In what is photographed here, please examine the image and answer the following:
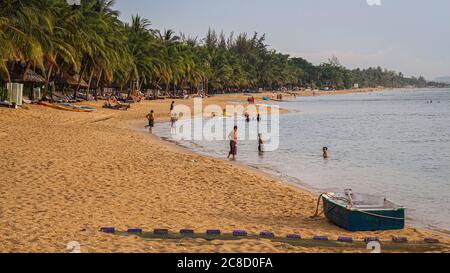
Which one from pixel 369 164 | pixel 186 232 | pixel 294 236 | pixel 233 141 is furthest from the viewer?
pixel 369 164

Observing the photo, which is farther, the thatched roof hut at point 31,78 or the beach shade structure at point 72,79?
the beach shade structure at point 72,79

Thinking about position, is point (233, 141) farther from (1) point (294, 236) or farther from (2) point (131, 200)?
(1) point (294, 236)

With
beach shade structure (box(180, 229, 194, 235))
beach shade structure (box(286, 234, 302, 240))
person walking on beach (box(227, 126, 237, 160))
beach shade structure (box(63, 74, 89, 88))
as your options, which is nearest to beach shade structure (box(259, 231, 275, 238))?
beach shade structure (box(286, 234, 302, 240))

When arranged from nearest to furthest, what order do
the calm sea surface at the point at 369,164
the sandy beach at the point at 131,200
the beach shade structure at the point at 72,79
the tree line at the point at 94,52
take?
the sandy beach at the point at 131,200 → the calm sea surface at the point at 369,164 → the tree line at the point at 94,52 → the beach shade structure at the point at 72,79

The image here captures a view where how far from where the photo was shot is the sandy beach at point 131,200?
781 centimetres

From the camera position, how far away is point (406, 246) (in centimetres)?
843

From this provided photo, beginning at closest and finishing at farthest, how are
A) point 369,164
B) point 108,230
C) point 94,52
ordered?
point 108,230
point 369,164
point 94,52

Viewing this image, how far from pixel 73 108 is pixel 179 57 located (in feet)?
126

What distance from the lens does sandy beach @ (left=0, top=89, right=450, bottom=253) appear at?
7807mm

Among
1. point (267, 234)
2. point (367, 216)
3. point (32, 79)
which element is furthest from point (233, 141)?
point (32, 79)

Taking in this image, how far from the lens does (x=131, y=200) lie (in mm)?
11102

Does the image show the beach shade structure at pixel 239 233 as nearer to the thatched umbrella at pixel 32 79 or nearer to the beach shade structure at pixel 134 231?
the beach shade structure at pixel 134 231

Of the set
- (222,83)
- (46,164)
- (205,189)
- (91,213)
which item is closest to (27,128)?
(46,164)

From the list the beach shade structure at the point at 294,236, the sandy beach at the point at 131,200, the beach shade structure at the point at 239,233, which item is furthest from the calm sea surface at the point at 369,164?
the beach shade structure at the point at 239,233
